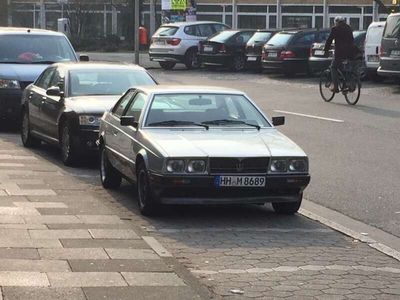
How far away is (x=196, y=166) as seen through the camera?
27.1 ft

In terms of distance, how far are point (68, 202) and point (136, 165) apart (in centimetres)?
92

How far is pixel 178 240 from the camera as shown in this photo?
25.1 feet

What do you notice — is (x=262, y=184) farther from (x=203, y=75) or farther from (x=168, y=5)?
(x=168, y=5)

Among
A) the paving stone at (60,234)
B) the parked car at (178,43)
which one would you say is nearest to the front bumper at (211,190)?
the paving stone at (60,234)

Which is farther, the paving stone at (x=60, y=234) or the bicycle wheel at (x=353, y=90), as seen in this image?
the bicycle wheel at (x=353, y=90)

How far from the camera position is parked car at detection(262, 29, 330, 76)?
28.5 m

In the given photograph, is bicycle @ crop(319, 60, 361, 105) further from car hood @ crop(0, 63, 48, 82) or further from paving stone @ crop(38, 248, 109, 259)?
paving stone @ crop(38, 248, 109, 259)

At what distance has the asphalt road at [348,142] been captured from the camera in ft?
31.6

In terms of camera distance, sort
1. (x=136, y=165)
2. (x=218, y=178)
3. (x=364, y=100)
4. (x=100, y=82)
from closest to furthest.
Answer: (x=218, y=178) < (x=136, y=165) < (x=100, y=82) < (x=364, y=100)

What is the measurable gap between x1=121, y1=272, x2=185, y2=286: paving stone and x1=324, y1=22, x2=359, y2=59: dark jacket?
14.8m

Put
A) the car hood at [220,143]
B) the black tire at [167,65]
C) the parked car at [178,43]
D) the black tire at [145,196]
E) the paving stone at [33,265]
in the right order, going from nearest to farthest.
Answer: the paving stone at [33,265]
the car hood at [220,143]
the black tire at [145,196]
the parked car at [178,43]
the black tire at [167,65]

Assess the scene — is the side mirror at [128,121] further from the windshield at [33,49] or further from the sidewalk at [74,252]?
the windshield at [33,49]

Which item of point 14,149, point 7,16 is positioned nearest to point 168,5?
point 7,16

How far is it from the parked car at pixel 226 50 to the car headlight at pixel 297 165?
23.9m
